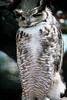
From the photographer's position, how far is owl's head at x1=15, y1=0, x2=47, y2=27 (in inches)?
77.1

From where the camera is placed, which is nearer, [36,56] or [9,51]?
[36,56]

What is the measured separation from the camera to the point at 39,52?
2023mm

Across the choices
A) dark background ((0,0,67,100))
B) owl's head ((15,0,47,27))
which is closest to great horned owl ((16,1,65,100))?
owl's head ((15,0,47,27))

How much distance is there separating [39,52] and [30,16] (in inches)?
6.0

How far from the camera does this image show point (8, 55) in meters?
3.22

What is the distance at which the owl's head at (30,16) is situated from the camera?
1.96m

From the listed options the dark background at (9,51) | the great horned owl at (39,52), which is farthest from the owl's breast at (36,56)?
the dark background at (9,51)

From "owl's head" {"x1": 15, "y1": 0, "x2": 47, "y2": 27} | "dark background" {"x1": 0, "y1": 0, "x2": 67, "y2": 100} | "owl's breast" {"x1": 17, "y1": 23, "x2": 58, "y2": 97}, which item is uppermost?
"owl's head" {"x1": 15, "y1": 0, "x2": 47, "y2": 27}

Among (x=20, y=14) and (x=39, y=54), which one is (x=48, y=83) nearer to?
(x=39, y=54)

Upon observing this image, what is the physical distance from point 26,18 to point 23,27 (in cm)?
6

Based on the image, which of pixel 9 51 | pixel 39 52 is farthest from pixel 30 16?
pixel 9 51

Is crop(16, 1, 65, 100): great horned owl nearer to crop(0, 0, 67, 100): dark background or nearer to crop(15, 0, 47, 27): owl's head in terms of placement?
crop(15, 0, 47, 27): owl's head

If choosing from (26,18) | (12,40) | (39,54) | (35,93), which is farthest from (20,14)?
(12,40)

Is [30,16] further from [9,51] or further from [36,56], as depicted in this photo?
[9,51]
